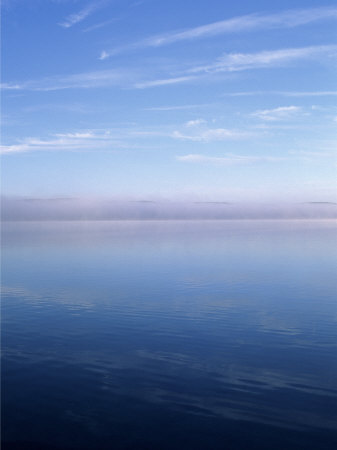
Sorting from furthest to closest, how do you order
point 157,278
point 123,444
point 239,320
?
point 157,278, point 239,320, point 123,444

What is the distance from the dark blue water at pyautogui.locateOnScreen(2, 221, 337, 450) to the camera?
14.4m

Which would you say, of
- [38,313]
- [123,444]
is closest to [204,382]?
[123,444]

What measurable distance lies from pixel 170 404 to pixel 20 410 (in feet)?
18.7

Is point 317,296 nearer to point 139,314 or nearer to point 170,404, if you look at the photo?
point 139,314

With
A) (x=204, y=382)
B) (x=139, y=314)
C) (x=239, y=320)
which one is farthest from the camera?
(x=139, y=314)

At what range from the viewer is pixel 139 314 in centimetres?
3106

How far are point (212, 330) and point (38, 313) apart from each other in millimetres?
13415

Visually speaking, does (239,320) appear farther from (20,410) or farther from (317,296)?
Result: (20,410)

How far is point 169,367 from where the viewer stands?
789 inches

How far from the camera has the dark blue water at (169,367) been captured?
47.1 feet

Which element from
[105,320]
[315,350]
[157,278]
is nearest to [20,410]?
[105,320]

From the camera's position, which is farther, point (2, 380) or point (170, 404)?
point (2, 380)

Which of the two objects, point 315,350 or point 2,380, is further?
point 315,350

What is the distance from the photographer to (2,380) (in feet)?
61.0
